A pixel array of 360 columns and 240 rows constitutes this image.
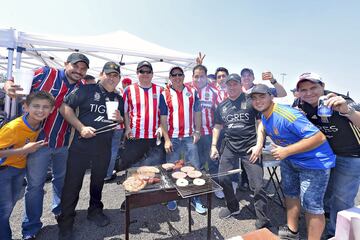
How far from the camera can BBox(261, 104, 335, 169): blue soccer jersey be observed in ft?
8.35

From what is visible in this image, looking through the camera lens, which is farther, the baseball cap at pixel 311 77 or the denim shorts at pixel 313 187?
the denim shorts at pixel 313 187

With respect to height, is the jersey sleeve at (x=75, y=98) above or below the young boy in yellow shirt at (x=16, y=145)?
above

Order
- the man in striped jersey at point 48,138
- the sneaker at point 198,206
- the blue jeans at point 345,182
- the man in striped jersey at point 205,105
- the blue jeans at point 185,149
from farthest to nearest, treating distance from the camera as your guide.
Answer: the man in striped jersey at point 205,105
the blue jeans at point 185,149
the sneaker at point 198,206
the man in striped jersey at point 48,138
the blue jeans at point 345,182

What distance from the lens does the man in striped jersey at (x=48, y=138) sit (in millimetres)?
2773

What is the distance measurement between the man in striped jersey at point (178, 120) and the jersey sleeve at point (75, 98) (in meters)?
1.44

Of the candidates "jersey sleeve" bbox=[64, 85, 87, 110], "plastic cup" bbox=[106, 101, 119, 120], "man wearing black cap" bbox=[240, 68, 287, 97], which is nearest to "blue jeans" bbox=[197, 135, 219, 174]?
"man wearing black cap" bbox=[240, 68, 287, 97]

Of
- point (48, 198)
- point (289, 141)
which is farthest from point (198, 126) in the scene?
point (48, 198)

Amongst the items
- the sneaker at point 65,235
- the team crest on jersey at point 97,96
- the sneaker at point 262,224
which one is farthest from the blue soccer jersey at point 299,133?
the sneaker at point 65,235

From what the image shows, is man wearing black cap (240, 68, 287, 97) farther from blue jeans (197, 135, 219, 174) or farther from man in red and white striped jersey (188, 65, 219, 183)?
blue jeans (197, 135, 219, 174)

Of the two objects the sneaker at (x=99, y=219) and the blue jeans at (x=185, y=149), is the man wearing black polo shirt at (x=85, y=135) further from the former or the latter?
the blue jeans at (x=185, y=149)

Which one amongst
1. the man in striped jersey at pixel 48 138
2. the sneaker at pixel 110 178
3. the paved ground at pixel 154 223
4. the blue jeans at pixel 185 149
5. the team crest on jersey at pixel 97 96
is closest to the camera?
the man in striped jersey at pixel 48 138

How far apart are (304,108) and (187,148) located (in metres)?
2.15

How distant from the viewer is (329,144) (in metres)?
A: 2.75

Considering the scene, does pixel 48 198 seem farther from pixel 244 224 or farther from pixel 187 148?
pixel 244 224
